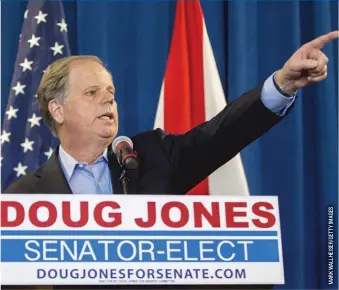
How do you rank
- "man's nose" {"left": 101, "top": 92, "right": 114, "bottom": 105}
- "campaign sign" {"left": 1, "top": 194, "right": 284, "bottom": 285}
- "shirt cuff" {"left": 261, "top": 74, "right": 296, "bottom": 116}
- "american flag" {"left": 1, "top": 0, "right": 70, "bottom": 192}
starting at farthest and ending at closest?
"american flag" {"left": 1, "top": 0, "right": 70, "bottom": 192}, "man's nose" {"left": 101, "top": 92, "right": 114, "bottom": 105}, "shirt cuff" {"left": 261, "top": 74, "right": 296, "bottom": 116}, "campaign sign" {"left": 1, "top": 194, "right": 284, "bottom": 285}

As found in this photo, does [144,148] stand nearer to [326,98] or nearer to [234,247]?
[234,247]

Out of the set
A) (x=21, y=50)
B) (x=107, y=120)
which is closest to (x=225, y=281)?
(x=107, y=120)

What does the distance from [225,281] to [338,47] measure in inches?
80.3

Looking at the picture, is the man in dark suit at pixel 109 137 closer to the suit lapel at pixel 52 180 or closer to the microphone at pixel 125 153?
the suit lapel at pixel 52 180

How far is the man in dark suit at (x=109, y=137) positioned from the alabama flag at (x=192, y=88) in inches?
31.6

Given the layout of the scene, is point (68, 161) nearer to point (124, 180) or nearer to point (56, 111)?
point (56, 111)

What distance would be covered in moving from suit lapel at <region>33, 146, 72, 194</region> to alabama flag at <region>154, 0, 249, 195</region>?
1.03 meters

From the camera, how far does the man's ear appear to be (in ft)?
6.63

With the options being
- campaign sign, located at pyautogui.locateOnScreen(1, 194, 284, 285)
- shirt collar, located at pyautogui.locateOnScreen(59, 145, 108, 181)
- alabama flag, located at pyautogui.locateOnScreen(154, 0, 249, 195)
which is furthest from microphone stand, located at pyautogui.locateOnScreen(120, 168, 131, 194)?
alabama flag, located at pyautogui.locateOnScreen(154, 0, 249, 195)

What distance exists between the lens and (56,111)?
6.68 ft

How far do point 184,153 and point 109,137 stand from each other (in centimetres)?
24

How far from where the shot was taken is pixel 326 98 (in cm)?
314

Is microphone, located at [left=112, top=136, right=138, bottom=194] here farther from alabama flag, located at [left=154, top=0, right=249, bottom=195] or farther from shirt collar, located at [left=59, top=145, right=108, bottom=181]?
alabama flag, located at [left=154, top=0, right=249, bottom=195]

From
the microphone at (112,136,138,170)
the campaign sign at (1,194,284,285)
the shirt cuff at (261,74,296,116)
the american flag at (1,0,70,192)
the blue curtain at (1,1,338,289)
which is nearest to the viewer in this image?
the campaign sign at (1,194,284,285)
